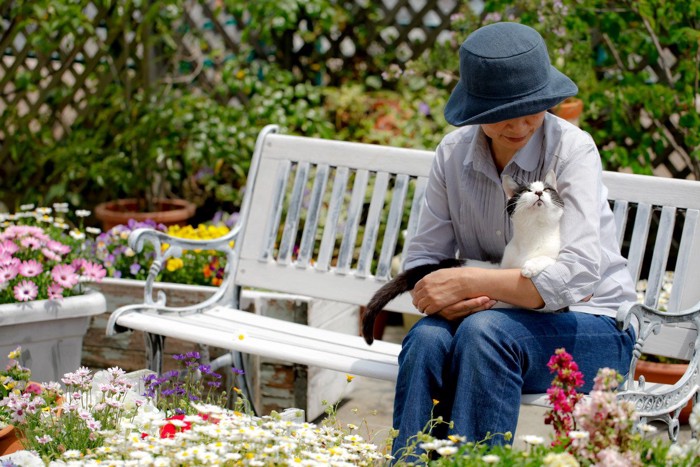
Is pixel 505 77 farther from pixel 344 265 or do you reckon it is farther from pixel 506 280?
pixel 344 265

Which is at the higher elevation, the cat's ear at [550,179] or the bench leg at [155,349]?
the cat's ear at [550,179]

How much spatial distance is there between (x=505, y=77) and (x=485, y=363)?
2.23 ft

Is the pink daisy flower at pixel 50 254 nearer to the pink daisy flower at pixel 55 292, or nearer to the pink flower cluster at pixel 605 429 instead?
the pink daisy flower at pixel 55 292

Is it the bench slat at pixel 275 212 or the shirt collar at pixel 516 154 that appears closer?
the shirt collar at pixel 516 154

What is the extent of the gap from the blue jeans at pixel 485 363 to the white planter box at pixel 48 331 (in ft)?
4.21

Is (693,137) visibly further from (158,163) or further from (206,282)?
(158,163)

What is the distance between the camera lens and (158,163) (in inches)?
203

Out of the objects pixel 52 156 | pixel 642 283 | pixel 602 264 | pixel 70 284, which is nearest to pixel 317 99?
pixel 52 156

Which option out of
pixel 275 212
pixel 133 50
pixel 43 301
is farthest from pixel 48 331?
pixel 133 50

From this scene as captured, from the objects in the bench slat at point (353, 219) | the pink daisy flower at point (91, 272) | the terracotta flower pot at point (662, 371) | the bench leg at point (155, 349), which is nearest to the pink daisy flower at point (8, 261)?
the pink daisy flower at point (91, 272)

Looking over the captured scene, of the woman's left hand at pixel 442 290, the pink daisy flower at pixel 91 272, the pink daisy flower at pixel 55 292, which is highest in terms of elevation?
the woman's left hand at pixel 442 290

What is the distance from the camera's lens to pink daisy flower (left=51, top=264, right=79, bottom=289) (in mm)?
3143

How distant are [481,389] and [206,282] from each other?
5.87 feet

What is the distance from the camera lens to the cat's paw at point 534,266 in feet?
7.67
